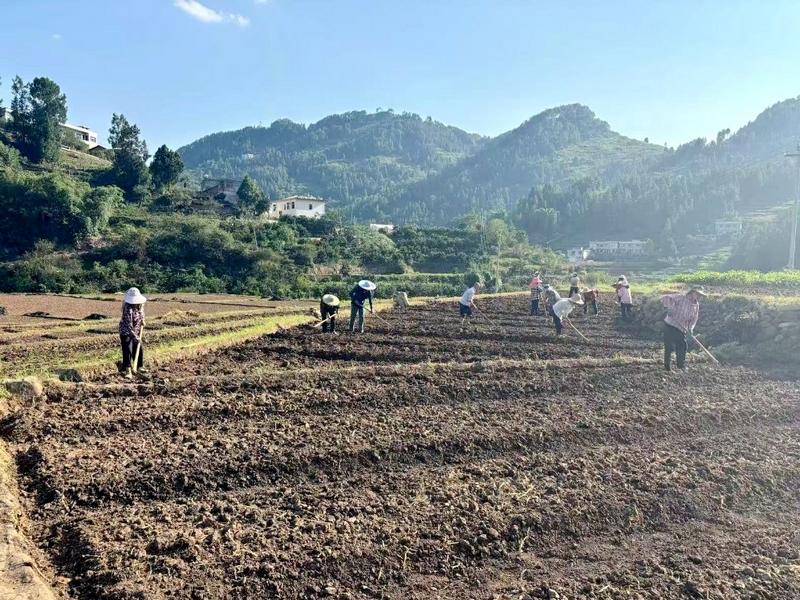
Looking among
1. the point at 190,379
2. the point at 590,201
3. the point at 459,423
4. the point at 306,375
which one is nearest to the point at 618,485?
the point at 459,423

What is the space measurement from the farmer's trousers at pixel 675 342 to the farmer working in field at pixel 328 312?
28.2ft

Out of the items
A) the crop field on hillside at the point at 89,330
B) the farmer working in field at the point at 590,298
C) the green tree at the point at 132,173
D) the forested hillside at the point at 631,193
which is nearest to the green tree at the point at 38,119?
the green tree at the point at 132,173

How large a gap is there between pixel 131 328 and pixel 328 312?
674 centimetres

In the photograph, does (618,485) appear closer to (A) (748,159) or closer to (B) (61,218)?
(B) (61,218)

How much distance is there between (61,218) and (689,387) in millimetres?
43082

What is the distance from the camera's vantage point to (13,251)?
39.4m

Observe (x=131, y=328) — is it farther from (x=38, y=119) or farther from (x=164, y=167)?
(x=38, y=119)

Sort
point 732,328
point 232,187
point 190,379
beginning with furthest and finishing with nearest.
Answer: point 232,187, point 732,328, point 190,379

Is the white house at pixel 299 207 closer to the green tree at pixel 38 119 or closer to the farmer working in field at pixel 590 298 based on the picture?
the green tree at pixel 38 119

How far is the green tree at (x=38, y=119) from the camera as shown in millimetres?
55844

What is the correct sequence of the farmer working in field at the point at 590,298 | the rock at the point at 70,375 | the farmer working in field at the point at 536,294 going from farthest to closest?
the farmer working in field at the point at 536,294
the farmer working in field at the point at 590,298
the rock at the point at 70,375

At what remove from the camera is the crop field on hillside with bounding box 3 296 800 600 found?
14.8ft

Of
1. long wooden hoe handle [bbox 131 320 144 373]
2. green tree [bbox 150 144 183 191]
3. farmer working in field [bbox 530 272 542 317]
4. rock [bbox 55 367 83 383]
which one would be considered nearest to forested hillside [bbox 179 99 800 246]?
green tree [bbox 150 144 183 191]

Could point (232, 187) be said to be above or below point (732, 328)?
above
